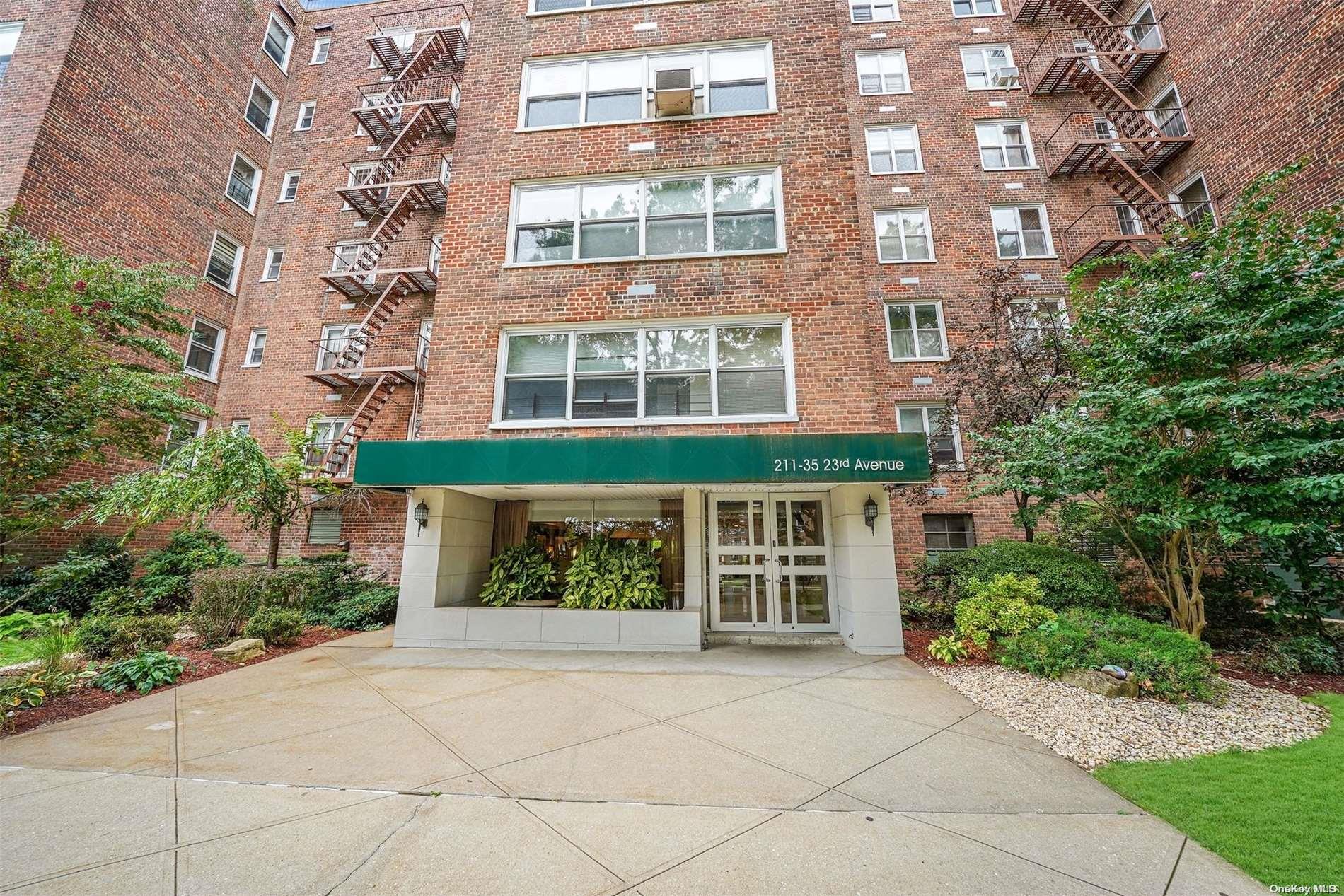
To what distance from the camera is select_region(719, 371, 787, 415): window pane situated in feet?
30.4

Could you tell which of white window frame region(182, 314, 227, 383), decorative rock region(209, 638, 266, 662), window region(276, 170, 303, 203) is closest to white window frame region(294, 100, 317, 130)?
window region(276, 170, 303, 203)

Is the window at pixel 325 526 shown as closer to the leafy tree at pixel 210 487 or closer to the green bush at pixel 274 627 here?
the leafy tree at pixel 210 487

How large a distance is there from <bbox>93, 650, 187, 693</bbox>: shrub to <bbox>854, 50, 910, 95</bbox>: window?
2317cm

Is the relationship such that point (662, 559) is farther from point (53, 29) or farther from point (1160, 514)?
point (53, 29)

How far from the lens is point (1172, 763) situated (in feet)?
14.6

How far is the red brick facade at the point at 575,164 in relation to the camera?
9.73 m

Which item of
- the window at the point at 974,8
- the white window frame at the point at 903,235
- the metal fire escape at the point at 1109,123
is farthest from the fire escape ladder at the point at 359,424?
the window at the point at 974,8

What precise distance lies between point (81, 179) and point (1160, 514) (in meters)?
23.7

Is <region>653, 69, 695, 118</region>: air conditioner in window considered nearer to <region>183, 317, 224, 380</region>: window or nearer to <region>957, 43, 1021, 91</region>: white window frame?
<region>957, 43, 1021, 91</region>: white window frame

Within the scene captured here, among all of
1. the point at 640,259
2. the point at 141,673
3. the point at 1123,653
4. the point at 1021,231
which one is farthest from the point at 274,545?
the point at 1021,231

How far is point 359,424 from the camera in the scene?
14.1 meters

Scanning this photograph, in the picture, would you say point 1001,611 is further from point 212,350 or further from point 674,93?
point 212,350

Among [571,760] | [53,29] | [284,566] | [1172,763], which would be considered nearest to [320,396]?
[284,566]

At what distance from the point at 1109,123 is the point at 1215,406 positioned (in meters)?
16.1
